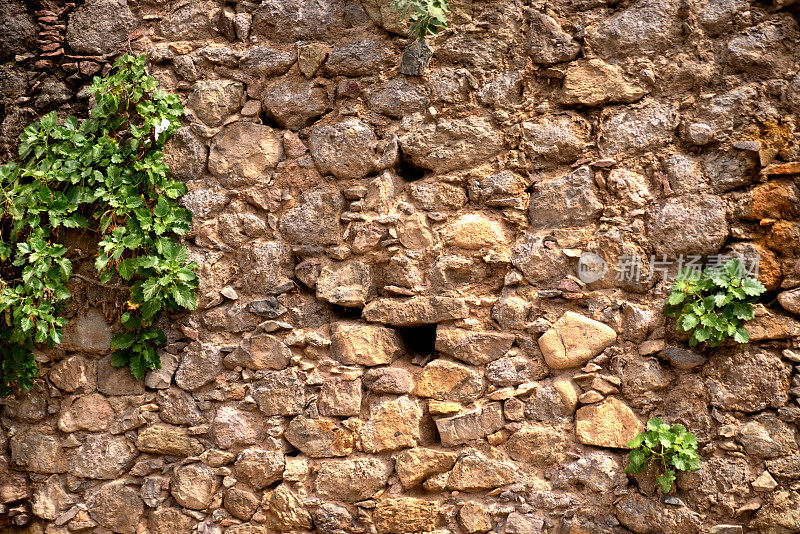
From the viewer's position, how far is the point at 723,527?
2152 millimetres

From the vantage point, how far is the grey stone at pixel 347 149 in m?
2.60

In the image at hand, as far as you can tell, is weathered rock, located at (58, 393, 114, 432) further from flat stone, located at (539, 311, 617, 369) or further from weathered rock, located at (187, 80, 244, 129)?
flat stone, located at (539, 311, 617, 369)

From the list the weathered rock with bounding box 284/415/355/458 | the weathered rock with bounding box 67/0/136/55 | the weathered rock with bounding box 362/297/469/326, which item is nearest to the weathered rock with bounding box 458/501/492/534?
the weathered rock with bounding box 284/415/355/458

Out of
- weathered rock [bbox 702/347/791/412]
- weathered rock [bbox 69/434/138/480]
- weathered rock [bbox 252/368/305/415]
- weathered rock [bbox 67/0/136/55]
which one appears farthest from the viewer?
weathered rock [bbox 67/0/136/55]

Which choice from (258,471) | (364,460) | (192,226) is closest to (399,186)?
(192,226)

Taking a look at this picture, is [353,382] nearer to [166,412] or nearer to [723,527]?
[166,412]

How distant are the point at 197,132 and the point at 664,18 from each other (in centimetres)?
196

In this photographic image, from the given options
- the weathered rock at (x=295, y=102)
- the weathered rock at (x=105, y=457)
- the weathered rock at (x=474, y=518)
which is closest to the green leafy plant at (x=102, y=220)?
the weathered rock at (x=105, y=457)

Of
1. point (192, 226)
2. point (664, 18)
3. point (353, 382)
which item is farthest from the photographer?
Answer: point (192, 226)

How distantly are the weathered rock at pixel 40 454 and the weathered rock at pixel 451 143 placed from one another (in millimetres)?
1984

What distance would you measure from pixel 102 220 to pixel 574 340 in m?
1.98

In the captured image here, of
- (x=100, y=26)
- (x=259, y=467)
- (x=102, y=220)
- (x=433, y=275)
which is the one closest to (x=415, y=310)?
(x=433, y=275)

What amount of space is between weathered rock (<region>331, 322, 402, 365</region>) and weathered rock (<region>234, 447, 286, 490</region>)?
48 centimetres

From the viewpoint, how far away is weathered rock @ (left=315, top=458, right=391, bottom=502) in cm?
247
